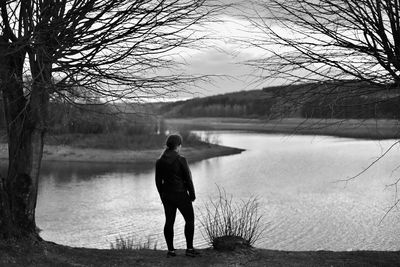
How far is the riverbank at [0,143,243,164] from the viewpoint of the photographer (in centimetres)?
3876

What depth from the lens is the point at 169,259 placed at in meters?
6.24

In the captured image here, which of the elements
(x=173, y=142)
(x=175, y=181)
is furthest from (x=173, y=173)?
(x=173, y=142)

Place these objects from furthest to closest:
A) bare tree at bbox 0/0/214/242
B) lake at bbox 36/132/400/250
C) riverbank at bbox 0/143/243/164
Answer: riverbank at bbox 0/143/243/164, lake at bbox 36/132/400/250, bare tree at bbox 0/0/214/242

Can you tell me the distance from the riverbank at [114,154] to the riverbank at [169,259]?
3161cm

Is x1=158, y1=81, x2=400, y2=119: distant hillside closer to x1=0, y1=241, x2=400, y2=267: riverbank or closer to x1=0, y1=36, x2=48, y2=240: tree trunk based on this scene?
x1=0, y1=241, x2=400, y2=267: riverbank

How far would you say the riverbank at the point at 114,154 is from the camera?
1526 inches

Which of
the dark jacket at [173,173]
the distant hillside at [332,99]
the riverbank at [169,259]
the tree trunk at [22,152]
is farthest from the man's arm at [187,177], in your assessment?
the tree trunk at [22,152]

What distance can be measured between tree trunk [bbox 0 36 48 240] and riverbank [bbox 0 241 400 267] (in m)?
0.34

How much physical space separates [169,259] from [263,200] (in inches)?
567

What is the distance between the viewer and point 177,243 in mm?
13617

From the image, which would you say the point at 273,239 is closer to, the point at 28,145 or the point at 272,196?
the point at 272,196

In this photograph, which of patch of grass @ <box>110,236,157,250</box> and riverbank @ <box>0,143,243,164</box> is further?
riverbank @ <box>0,143,243,164</box>

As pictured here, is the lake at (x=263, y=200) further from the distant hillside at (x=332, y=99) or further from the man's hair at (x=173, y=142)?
the man's hair at (x=173, y=142)

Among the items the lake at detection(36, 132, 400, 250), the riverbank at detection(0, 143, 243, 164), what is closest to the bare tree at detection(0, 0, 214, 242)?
the lake at detection(36, 132, 400, 250)
